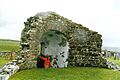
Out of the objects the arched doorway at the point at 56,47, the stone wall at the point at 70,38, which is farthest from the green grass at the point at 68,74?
the arched doorway at the point at 56,47

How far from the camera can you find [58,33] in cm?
3456

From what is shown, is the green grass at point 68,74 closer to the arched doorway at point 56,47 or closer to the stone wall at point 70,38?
the stone wall at point 70,38

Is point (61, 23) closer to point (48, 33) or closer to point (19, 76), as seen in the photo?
point (48, 33)

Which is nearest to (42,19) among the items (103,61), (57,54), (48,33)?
(48,33)

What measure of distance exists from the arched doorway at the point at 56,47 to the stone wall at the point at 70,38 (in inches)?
14.8

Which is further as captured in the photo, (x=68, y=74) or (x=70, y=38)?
(x=70, y=38)

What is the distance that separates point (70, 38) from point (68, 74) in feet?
15.8

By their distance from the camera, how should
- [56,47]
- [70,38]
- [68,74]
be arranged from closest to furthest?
[68,74] < [70,38] < [56,47]

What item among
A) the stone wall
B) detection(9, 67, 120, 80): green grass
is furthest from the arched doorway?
detection(9, 67, 120, 80): green grass

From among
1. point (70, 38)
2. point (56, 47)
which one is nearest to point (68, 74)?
point (70, 38)

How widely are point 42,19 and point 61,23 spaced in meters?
1.79

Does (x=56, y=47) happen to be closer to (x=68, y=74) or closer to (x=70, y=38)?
(x=70, y=38)

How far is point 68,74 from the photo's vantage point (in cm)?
3080

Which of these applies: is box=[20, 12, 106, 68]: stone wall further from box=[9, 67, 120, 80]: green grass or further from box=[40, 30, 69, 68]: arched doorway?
box=[9, 67, 120, 80]: green grass
